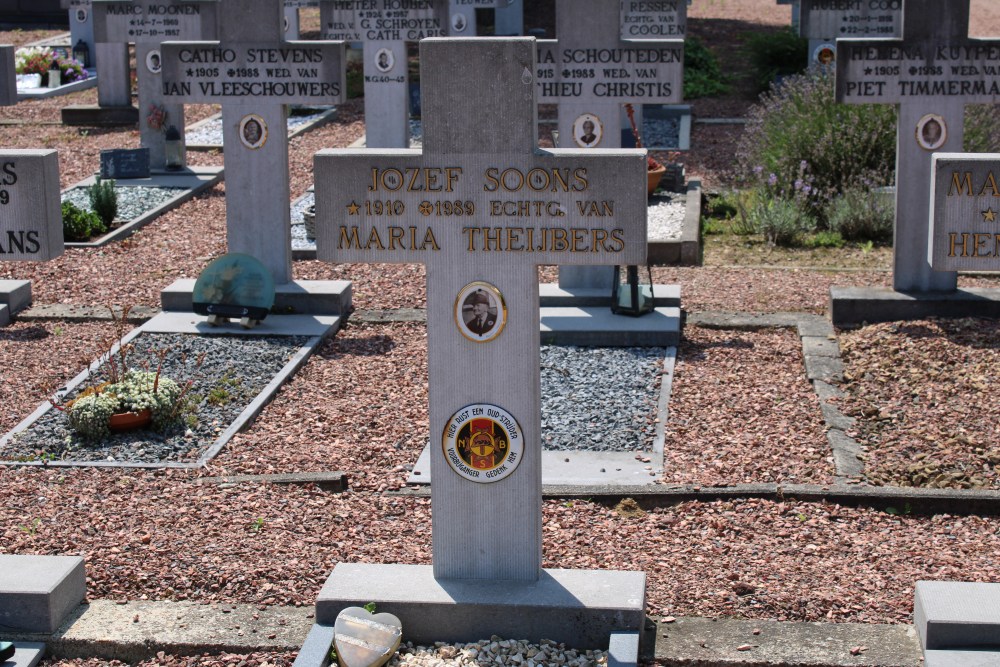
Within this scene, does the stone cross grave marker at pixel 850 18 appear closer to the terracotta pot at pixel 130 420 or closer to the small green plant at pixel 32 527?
the terracotta pot at pixel 130 420

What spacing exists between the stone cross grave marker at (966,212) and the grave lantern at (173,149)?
13423 mm

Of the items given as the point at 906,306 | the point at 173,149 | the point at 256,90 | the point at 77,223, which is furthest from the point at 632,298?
the point at 173,149

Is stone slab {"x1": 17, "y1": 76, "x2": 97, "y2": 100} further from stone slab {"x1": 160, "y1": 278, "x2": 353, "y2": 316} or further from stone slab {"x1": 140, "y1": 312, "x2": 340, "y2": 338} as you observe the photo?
stone slab {"x1": 140, "y1": 312, "x2": 340, "y2": 338}

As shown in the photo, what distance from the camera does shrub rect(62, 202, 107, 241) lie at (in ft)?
46.9

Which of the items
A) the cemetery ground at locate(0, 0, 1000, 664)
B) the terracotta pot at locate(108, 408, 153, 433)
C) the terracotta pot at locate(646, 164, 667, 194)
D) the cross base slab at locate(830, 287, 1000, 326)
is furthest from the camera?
the terracotta pot at locate(646, 164, 667, 194)

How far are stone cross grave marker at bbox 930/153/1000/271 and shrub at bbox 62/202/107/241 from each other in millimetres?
10200

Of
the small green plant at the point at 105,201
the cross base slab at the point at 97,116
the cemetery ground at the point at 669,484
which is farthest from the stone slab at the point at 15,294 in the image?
the cross base slab at the point at 97,116

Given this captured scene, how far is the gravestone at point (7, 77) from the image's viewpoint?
28.5ft

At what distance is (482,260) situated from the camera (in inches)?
224

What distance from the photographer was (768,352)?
1051cm

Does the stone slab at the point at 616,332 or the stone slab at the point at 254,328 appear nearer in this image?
the stone slab at the point at 616,332

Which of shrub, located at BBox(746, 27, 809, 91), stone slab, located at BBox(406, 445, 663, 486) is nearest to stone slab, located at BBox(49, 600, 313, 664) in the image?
stone slab, located at BBox(406, 445, 663, 486)

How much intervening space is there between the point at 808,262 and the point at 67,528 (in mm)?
8378

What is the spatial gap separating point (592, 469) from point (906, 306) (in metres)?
3.98
